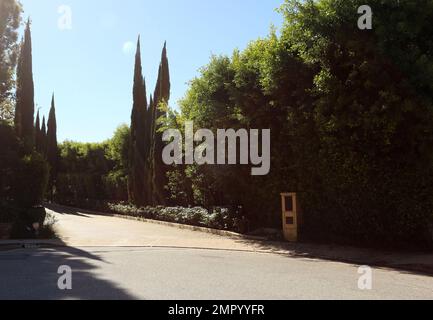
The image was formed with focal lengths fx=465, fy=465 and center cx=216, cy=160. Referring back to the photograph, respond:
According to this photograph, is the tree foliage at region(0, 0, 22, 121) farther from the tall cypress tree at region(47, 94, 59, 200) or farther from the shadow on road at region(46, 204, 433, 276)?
the tall cypress tree at region(47, 94, 59, 200)

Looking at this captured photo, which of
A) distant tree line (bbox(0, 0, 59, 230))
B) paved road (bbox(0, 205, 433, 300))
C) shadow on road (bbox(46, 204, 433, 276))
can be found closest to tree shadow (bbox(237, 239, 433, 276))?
shadow on road (bbox(46, 204, 433, 276))

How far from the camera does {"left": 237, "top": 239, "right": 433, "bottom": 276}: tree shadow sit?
10430 mm

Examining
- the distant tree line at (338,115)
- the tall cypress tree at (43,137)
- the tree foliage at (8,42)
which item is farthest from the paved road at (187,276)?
the tall cypress tree at (43,137)

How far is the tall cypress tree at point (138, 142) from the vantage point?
106 ft

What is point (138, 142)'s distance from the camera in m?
33.1

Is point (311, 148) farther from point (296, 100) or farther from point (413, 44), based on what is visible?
point (413, 44)

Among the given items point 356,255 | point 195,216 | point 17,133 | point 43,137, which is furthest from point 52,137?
point 356,255

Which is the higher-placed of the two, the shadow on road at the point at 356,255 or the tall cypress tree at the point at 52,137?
the tall cypress tree at the point at 52,137

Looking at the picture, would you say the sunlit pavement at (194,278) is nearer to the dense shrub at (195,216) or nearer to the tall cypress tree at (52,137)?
the dense shrub at (195,216)

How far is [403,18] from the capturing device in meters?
10.9

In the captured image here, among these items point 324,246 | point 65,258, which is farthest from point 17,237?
point 324,246

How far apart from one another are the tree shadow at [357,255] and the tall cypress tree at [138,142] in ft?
59.6

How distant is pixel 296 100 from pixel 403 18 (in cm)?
430

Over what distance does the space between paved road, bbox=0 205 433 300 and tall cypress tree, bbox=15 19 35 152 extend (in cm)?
810
